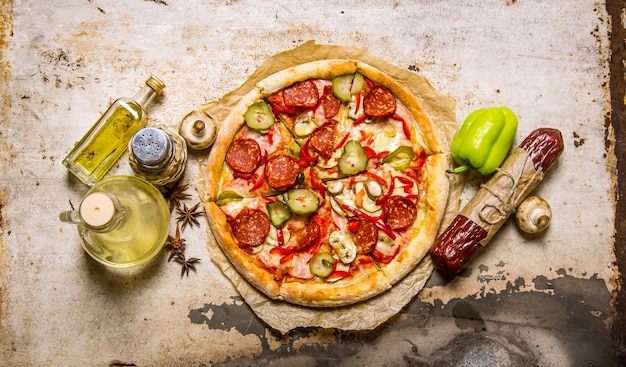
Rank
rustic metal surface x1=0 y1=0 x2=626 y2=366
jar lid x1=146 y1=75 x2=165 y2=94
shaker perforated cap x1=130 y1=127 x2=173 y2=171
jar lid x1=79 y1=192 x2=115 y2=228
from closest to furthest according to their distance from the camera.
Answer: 1. jar lid x1=79 y1=192 x2=115 y2=228
2. shaker perforated cap x1=130 y1=127 x2=173 y2=171
3. jar lid x1=146 y1=75 x2=165 y2=94
4. rustic metal surface x1=0 y1=0 x2=626 y2=366

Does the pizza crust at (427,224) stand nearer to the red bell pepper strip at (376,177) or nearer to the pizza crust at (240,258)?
the red bell pepper strip at (376,177)

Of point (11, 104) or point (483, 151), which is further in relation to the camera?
point (11, 104)

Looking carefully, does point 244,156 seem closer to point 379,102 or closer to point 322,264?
point 322,264

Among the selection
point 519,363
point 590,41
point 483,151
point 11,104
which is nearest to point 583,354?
point 519,363

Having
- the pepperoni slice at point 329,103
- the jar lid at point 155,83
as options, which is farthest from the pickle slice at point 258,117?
the jar lid at point 155,83

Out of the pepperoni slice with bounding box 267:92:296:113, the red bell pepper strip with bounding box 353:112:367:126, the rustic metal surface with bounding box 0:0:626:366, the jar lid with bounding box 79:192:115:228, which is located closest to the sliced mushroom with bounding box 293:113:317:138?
the pepperoni slice with bounding box 267:92:296:113

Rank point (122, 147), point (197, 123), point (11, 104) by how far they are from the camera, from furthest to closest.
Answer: point (11, 104) < point (122, 147) < point (197, 123)

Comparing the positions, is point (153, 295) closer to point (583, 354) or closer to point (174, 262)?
point (174, 262)

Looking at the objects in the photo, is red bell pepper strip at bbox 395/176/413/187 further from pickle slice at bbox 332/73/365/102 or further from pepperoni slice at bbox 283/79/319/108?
pepperoni slice at bbox 283/79/319/108
